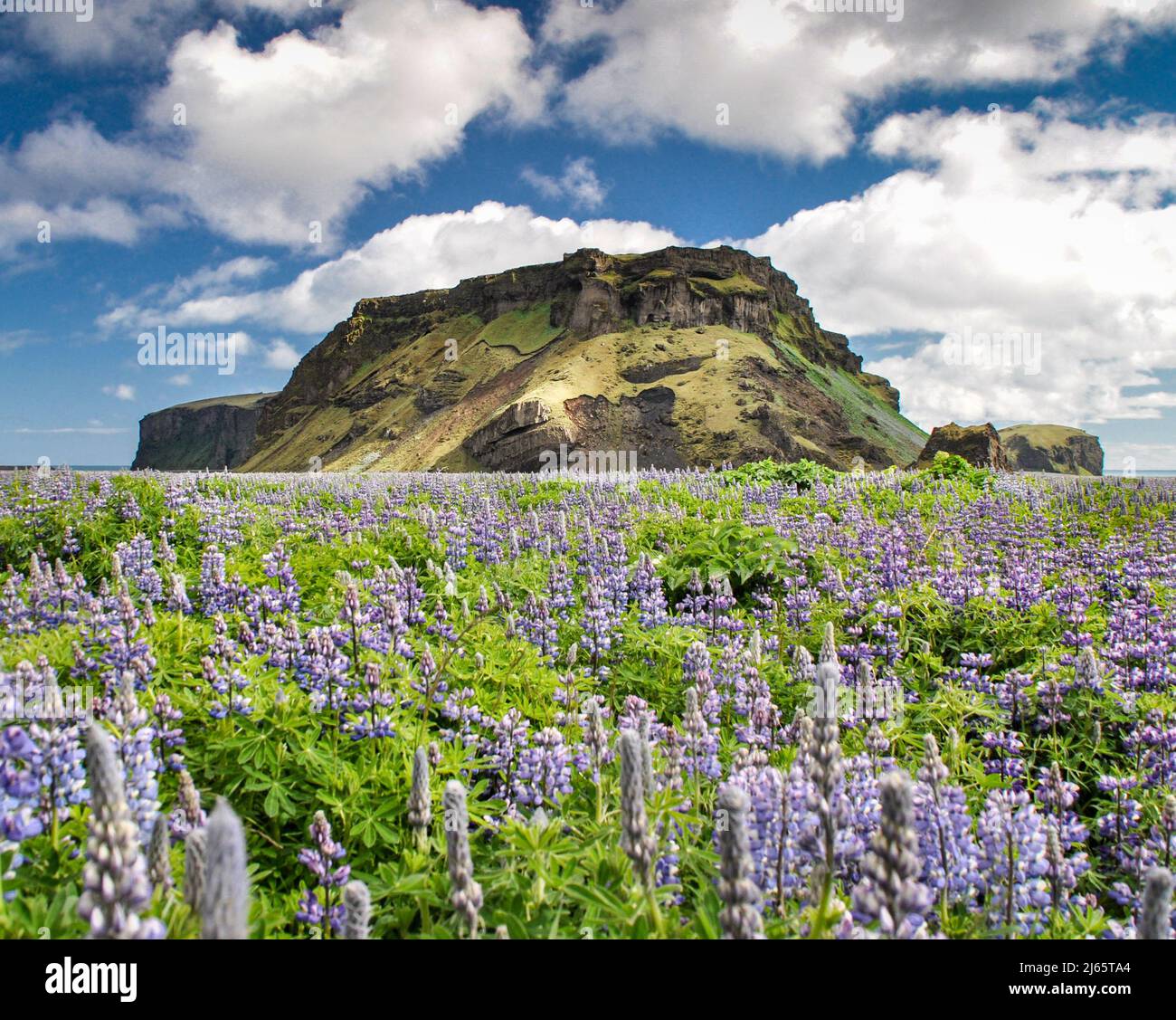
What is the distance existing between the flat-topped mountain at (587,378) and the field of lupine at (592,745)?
63728 mm

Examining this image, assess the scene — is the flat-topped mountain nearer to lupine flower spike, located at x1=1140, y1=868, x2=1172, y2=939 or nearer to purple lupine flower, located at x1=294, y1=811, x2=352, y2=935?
purple lupine flower, located at x1=294, y1=811, x2=352, y2=935

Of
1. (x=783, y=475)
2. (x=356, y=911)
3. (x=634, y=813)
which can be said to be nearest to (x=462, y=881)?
(x=356, y=911)

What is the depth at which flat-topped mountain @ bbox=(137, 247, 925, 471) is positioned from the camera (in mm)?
75250

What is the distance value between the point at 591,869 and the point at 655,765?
2.31 ft

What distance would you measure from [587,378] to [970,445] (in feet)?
181

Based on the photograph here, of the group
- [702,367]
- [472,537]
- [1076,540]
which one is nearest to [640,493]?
[472,537]

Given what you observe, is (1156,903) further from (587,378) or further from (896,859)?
(587,378)

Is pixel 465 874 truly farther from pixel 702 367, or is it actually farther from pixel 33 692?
pixel 702 367

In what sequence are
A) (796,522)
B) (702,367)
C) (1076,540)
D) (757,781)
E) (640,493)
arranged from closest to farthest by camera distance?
(757,781), (1076,540), (796,522), (640,493), (702,367)

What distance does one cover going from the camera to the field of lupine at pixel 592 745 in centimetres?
189

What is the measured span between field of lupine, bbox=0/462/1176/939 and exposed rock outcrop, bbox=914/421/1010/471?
26951 mm

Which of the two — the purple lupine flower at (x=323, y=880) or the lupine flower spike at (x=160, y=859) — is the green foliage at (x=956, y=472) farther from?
the lupine flower spike at (x=160, y=859)

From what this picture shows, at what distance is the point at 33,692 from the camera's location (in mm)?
2920
